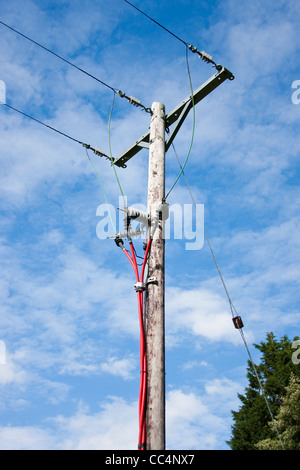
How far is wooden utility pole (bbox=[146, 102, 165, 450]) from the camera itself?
11.4 feet

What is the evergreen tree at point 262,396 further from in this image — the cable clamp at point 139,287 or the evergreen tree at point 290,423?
→ the cable clamp at point 139,287

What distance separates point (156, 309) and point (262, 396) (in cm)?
2769

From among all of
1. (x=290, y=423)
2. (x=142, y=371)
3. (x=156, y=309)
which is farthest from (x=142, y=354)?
(x=290, y=423)

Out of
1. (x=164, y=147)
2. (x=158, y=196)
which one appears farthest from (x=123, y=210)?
(x=164, y=147)

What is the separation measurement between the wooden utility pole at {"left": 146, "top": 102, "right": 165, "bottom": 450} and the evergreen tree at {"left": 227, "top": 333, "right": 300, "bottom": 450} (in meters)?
23.7

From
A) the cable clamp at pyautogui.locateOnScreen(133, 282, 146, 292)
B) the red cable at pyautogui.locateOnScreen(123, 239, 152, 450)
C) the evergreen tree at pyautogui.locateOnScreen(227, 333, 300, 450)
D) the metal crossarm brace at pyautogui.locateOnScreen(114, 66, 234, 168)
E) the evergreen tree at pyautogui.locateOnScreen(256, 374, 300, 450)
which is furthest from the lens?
the evergreen tree at pyautogui.locateOnScreen(227, 333, 300, 450)

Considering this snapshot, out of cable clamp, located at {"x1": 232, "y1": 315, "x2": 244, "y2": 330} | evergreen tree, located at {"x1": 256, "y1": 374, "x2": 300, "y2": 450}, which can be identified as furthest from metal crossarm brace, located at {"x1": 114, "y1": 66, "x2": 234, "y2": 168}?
evergreen tree, located at {"x1": 256, "y1": 374, "x2": 300, "y2": 450}

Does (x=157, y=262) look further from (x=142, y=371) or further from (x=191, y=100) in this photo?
(x=191, y=100)

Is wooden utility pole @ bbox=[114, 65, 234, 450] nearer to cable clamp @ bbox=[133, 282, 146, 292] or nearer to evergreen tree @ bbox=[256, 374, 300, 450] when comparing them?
cable clamp @ bbox=[133, 282, 146, 292]

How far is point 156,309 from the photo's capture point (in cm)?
400

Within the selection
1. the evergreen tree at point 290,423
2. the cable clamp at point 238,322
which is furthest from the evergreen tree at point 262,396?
the cable clamp at point 238,322

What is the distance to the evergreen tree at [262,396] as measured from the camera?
88.2 ft

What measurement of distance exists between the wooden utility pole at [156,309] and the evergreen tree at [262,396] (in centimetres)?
2366
